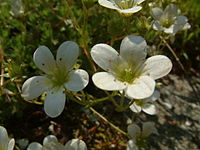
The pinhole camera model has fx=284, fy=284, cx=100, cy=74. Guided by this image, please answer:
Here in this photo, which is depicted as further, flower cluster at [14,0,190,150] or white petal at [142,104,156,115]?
white petal at [142,104,156,115]

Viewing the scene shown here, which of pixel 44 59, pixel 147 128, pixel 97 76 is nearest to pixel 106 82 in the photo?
pixel 97 76

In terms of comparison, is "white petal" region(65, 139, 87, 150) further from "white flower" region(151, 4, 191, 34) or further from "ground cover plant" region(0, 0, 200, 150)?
"white flower" region(151, 4, 191, 34)

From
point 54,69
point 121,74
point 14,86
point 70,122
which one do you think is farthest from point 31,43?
point 121,74

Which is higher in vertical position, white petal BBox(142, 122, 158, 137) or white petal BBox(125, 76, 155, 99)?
white petal BBox(125, 76, 155, 99)

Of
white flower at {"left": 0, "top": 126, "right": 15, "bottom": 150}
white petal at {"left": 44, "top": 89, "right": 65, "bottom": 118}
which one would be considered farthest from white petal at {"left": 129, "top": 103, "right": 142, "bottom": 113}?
white flower at {"left": 0, "top": 126, "right": 15, "bottom": 150}

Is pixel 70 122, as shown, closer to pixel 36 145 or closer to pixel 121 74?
pixel 36 145

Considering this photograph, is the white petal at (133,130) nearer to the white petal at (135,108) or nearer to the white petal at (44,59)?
the white petal at (135,108)
